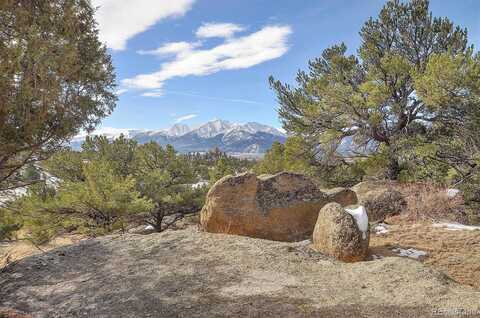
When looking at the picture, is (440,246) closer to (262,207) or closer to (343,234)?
(343,234)

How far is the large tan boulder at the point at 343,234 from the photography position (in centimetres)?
836

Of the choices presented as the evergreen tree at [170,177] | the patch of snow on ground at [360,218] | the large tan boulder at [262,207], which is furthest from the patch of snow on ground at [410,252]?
the evergreen tree at [170,177]

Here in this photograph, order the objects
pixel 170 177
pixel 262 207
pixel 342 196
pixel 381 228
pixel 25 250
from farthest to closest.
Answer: pixel 170 177
pixel 25 250
pixel 342 196
pixel 381 228
pixel 262 207

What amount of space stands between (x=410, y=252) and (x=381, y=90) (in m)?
8.75

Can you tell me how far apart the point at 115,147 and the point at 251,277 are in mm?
18481

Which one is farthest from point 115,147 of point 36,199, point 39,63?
point 39,63

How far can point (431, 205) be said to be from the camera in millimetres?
12953

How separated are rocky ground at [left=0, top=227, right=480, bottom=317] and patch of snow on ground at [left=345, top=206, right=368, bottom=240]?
61.6 inches

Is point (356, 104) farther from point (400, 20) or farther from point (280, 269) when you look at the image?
point (280, 269)

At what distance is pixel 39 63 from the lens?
6145mm

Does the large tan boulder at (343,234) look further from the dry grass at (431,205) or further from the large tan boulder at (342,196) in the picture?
the dry grass at (431,205)

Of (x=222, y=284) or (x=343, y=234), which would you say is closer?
(x=222, y=284)

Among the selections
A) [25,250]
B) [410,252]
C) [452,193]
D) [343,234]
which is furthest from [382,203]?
[25,250]

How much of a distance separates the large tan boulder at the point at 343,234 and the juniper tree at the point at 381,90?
8669 mm
